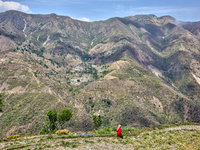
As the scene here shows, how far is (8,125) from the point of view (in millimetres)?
71125

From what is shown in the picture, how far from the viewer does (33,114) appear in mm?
78812

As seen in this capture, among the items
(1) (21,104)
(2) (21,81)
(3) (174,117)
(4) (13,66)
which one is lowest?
(3) (174,117)

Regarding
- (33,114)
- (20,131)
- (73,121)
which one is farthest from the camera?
(73,121)

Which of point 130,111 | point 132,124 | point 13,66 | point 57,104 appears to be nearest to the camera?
point 57,104

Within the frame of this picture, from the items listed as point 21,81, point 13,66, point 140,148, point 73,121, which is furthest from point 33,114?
point 140,148

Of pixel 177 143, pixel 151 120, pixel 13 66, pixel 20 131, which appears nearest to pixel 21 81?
pixel 13 66

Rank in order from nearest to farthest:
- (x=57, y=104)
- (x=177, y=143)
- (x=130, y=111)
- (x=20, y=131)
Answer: (x=177, y=143) < (x=20, y=131) < (x=57, y=104) < (x=130, y=111)

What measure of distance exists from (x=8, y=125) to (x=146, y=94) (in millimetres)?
105584

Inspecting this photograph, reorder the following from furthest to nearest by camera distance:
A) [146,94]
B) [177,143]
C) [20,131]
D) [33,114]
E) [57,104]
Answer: [146,94], [57,104], [33,114], [20,131], [177,143]

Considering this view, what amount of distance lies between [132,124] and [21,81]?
83480 millimetres

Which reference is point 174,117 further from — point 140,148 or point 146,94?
point 140,148

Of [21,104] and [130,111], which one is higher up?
[21,104]

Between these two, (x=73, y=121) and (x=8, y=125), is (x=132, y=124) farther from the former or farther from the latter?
(x=8, y=125)

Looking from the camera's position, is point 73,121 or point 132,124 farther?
point 132,124
